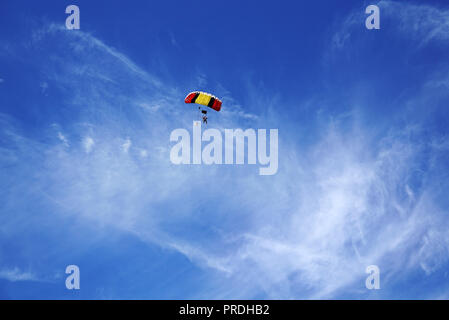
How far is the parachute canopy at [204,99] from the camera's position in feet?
181

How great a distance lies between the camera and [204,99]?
5553 cm

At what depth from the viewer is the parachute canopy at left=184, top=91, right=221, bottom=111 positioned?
5509 centimetres
